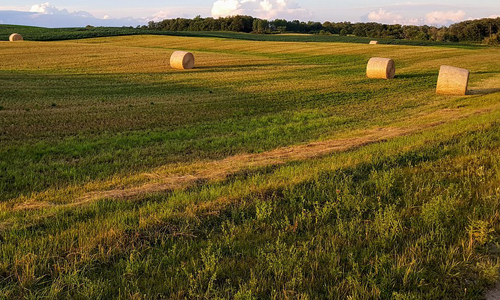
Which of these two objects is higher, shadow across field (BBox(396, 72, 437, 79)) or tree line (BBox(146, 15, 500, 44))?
tree line (BBox(146, 15, 500, 44))

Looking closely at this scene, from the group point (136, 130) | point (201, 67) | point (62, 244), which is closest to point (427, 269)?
point (62, 244)

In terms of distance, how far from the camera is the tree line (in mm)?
103938

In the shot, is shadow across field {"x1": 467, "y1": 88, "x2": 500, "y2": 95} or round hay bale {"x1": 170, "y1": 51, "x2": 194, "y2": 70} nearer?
shadow across field {"x1": 467, "y1": 88, "x2": 500, "y2": 95}

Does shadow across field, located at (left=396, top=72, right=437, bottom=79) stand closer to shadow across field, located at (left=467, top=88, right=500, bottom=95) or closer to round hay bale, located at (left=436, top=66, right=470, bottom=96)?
shadow across field, located at (left=467, top=88, right=500, bottom=95)

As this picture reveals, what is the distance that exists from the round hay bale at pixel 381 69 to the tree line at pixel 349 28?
81.2 metres

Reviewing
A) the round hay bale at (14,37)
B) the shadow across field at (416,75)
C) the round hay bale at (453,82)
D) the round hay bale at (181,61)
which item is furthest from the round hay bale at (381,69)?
the round hay bale at (14,37)

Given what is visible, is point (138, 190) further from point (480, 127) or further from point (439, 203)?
point (480, 127)

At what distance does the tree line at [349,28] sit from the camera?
10394 centimetres

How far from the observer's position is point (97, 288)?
11.0 ft

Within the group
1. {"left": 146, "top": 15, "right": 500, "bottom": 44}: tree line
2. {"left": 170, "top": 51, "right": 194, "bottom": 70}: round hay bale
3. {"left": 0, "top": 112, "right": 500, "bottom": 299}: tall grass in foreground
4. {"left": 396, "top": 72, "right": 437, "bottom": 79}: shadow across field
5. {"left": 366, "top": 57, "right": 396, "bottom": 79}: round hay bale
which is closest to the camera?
{"left": 0, "top": 112, "right": 500, "bottom": 299}: tall grass in foreground

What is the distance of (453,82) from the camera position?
21500 millimetres

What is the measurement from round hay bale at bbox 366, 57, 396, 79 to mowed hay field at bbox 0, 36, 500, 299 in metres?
10.9

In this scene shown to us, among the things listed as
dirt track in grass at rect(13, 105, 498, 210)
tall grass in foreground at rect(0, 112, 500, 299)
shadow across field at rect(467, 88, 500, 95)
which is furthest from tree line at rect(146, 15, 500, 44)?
tall grass in foreground at rect(0, 112, 500, 299)

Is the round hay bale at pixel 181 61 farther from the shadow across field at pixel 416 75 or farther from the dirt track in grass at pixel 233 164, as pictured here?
the dirt track in grass at pixel 233 164
